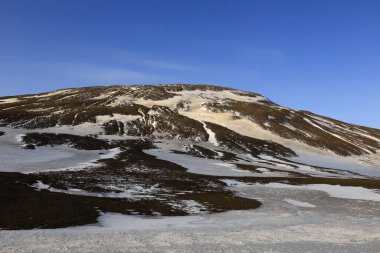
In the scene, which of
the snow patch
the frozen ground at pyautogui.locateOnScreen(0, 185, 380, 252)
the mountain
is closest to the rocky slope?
the mountain

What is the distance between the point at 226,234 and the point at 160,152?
2533 inches

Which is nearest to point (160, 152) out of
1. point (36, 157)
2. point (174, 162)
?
point (174, 162)

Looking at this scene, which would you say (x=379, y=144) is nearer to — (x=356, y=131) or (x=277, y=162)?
(x=356, y=131)

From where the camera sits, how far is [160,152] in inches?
3561

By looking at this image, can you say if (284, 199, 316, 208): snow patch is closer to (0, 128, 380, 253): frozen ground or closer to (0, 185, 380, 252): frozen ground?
(0, 128, 380, 253): frozen ground

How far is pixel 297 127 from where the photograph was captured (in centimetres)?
14375

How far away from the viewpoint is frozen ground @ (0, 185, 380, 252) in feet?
72.9

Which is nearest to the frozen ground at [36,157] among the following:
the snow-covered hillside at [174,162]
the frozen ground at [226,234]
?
the snow-covered hillside at [174,162]

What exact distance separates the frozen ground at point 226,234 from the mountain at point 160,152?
3431mm

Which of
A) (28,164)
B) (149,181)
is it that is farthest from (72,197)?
(28,164)

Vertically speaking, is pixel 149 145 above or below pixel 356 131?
below

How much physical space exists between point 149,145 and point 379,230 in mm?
71375

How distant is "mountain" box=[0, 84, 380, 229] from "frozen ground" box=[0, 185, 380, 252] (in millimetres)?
3431

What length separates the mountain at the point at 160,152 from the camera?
39.8 meters
